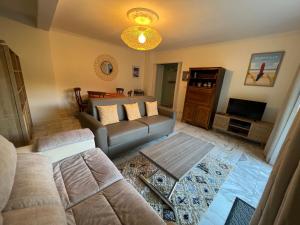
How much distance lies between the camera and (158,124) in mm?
2619

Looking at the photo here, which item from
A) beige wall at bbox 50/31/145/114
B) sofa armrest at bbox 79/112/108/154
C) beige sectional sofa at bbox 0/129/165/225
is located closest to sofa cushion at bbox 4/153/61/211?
beige sectional sofa at bbox 0/129/165/225

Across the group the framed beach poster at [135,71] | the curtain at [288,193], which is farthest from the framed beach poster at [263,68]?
the framed beach poster at [135,71]

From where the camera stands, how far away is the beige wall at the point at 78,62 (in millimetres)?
3625

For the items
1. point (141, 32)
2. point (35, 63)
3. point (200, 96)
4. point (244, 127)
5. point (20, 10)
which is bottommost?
point (244, 127)

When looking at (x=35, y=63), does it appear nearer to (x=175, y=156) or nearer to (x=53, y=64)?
(x=53, y=64)

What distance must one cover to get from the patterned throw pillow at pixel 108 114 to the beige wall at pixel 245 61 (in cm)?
295

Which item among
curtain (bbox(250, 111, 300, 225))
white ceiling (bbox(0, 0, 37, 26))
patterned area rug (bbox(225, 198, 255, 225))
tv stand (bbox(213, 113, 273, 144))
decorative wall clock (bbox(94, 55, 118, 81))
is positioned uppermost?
white ceiling (bbox(0, 0, 37, 26))

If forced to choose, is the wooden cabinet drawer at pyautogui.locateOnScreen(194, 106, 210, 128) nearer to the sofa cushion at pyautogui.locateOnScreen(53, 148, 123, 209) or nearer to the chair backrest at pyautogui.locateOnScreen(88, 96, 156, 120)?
the chair backrest at pyautogui.locateOnScreen(88, 96, 156, 120)

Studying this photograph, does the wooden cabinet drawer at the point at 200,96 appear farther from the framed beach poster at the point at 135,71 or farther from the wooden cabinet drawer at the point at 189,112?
the framed beach poster at the point at 135,71

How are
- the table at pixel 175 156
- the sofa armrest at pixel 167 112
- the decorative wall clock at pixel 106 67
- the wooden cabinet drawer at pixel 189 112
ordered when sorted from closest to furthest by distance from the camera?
the table at pixel 175 156 < the sofa armrest at pixel 167 112 < the wooden cabinet drawer at pixel 189 112 < the decorative wall clock at pixel 106 67

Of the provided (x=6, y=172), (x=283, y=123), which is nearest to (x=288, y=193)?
(x=6, y=172)

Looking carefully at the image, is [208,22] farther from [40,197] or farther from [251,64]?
[40,197]

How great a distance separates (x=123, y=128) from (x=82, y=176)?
111 centimetres

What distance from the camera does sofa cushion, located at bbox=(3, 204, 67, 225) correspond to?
0.65 m
